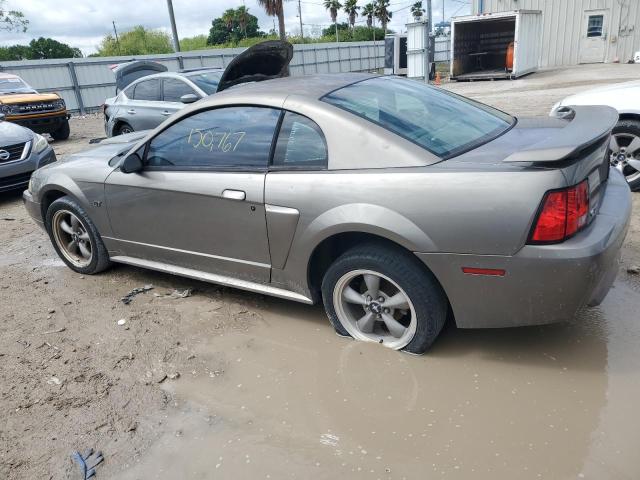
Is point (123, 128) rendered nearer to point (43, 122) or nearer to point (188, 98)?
point (188, 98)

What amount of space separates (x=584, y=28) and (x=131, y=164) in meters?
25.2

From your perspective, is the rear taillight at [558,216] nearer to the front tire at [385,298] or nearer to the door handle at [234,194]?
the front tire at [385,298]

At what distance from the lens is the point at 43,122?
13.9 meters

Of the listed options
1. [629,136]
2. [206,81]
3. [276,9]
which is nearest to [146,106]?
[206,81]

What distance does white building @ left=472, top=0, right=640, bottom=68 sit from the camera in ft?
73.8

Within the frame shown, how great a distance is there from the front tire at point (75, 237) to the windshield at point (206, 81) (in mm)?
4344

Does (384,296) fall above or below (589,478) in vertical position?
above

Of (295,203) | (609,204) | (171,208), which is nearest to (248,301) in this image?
Answer: (171,208)

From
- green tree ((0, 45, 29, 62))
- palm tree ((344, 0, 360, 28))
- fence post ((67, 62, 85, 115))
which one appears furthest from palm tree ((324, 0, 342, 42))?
fence post ((67, 62, 85, 115))

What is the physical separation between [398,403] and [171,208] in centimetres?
198

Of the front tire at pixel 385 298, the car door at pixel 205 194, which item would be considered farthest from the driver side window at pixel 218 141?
the front tire at pixel 385 298

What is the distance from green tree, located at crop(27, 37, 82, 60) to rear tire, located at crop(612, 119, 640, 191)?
65.7m

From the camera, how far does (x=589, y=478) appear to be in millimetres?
2148

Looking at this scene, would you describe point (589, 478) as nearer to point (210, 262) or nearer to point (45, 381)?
point (210, 262)
